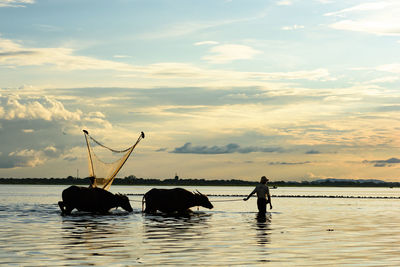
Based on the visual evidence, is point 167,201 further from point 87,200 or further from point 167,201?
point 87,200

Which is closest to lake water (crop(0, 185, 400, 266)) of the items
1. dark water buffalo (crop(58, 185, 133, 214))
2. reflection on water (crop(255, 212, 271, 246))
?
reflection on water (crop(255, 212, 271, 246))

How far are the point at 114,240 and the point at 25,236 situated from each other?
12.2ft

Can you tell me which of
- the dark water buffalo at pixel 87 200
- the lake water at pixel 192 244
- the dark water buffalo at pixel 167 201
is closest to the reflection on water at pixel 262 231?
the lake water at pixel 192 244

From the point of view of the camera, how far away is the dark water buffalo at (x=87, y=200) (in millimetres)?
36969

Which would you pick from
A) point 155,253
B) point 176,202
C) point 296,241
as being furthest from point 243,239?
point 176,202

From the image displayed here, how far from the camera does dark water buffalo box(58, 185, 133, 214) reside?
37.0 m

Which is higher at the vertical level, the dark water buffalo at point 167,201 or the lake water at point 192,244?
the dark water buffalo at point 167,201

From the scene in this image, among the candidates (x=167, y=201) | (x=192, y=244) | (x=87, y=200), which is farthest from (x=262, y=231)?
(x=87, y=200)

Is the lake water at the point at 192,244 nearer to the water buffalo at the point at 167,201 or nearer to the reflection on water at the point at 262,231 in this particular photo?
the reflection on water at the point at 262,231

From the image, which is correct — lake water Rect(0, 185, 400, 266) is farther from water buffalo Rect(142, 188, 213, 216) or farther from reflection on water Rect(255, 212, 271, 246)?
water buffalo Rect(142, 188, 213, 216)

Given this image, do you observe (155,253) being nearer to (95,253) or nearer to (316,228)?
(95,253)

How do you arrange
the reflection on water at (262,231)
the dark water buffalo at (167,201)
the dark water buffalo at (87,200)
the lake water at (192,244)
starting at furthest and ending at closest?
the dark water buffalo at (167,201) → the dark water buffalo at (87,200) → the reflection on water at (262,231) → the lake water at (192,244)

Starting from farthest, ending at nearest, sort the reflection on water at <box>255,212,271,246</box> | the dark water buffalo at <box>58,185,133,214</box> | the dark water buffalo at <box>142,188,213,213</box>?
the dark water buffalo at <box>142,188,213,213</box>
the dark water buffalo at <box>58,185,133,214</box>
the reflection on water at <box>255,212,271,246</box>

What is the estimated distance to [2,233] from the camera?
78.8ft
